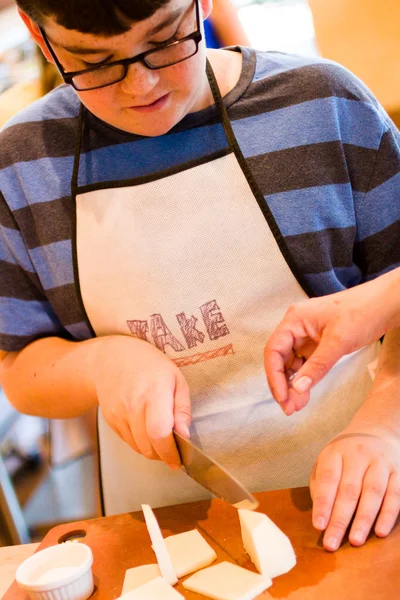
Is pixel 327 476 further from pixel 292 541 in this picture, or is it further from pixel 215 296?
A: pixel 215 296

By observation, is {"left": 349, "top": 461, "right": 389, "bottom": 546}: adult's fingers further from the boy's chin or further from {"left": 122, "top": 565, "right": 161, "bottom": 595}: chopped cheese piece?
the boy's chin

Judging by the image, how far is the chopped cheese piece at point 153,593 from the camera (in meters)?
1.03

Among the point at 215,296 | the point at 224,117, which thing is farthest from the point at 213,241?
the point at 224,117

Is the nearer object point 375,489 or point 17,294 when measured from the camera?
point 375,489

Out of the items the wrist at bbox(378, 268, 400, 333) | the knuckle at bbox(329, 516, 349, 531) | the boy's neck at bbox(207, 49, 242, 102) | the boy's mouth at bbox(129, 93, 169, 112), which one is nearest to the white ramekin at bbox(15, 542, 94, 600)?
the knuckle at bbox(329, 516, 349, 531)

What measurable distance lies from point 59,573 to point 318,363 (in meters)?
0.51

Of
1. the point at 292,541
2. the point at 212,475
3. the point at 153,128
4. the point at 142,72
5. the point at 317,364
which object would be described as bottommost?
the point at 292,541

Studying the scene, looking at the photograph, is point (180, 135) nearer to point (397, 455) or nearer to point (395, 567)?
point (397, 455)

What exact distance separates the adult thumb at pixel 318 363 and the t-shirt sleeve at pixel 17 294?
52 centimetres

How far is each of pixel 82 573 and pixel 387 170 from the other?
79 cm

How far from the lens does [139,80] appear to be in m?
1.04

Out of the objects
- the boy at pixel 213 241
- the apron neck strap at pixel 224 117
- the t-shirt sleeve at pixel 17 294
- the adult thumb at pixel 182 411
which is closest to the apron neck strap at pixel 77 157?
the boy at pixel 213 241

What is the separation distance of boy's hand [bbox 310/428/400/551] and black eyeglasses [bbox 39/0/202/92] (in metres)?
0.63

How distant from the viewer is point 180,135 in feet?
4.20
